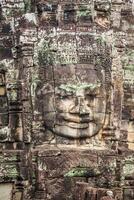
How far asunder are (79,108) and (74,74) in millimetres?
724

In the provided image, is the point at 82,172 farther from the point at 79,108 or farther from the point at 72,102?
the point at 72,102

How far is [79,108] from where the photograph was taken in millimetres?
17094

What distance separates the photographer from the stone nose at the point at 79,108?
17.1 meters

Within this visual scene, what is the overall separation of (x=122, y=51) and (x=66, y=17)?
140 centimetres

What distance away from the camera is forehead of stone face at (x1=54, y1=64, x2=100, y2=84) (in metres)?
17.2

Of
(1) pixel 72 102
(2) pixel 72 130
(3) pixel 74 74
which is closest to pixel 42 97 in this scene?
(1) pixel 72 102

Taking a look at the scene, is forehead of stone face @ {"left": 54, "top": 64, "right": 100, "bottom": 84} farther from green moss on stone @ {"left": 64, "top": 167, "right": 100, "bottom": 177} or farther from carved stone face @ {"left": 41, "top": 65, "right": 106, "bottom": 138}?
green moss on stone @ {"left": 64, "top": 167, "right": 100, "bottom": 177}

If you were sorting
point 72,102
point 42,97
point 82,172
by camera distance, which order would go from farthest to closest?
point 42,97 → point 72,102 → point 82,172

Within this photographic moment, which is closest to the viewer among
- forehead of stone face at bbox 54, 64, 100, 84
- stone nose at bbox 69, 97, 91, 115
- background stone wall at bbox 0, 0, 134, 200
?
background stone wall at bbox 0, 0, 134, 200

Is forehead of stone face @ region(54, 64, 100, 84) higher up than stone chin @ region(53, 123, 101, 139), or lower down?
higher up

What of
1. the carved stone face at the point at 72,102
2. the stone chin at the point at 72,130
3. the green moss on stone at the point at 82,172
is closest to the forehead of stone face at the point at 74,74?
the carved stone face at the point at 72,102

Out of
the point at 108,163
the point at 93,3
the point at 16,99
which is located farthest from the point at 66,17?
the point at 108,163

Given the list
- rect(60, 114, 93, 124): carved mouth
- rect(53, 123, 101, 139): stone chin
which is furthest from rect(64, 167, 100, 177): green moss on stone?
rect(60, 114, 93, 124): carved mouth

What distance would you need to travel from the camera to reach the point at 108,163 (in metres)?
17.2
